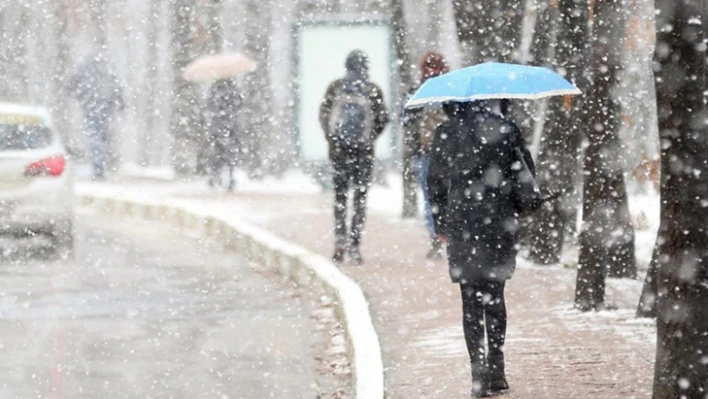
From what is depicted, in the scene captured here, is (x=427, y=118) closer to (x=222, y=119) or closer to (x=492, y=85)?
(x=492, y=85)

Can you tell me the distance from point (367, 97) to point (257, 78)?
13.4m

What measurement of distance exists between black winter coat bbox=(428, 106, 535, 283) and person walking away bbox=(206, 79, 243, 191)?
16.9 m

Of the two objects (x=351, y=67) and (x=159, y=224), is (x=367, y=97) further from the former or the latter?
(x=159, y=224)

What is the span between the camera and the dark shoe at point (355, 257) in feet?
50.1

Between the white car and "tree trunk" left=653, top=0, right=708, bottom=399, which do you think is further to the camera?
the white car

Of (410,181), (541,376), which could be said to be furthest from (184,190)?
(541,376)

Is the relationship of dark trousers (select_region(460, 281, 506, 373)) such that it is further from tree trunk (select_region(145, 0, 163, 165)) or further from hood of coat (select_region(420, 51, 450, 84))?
tree trunk (select_region(145, 0, 163, 165))

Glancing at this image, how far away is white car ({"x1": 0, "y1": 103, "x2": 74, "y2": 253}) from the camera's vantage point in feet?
52.4

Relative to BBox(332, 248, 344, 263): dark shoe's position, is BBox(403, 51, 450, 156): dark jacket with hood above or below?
above

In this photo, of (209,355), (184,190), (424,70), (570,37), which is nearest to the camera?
(209,355)

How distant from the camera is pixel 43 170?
1616cm

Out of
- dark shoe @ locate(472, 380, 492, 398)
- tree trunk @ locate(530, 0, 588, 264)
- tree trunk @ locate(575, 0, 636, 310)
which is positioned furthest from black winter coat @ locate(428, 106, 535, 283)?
tree trunk @ locate(530, 0, 588, 264)

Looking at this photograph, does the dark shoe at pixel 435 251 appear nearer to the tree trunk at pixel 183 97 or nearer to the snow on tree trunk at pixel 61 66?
the tree trunk at pixel 183 97

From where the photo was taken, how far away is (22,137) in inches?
631
